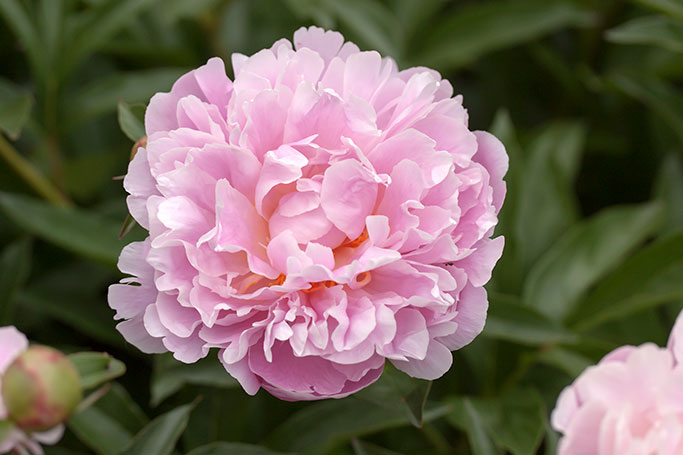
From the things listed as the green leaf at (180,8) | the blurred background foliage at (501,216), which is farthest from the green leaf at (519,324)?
the green leaf at (180,8)

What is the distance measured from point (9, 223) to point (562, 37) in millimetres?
890

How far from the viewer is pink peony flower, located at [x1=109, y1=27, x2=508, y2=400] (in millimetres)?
536

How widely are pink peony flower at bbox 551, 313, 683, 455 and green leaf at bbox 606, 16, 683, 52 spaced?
1.58 ft

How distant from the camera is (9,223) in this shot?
103cm

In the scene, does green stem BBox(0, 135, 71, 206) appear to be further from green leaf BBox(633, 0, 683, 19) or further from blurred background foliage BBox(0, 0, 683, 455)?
green leaf BBox(633, 0, 683, 19)

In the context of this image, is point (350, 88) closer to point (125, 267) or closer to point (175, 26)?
point (125, 267)

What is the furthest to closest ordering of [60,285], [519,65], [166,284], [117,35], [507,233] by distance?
1. [519,65]
2. [117,35]
3. [60,285]
4. [507,233]
5. [166,284]

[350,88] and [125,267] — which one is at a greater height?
[350,88]

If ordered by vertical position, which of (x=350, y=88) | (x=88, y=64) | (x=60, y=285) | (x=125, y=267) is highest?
(x=350, y=88)

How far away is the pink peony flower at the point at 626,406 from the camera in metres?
0.46

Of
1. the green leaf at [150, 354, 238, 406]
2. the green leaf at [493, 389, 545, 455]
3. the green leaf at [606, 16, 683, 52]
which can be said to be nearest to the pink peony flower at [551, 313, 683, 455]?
the green leaf at [493, 389, 545, 455]

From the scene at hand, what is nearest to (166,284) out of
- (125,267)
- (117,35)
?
(125,267)

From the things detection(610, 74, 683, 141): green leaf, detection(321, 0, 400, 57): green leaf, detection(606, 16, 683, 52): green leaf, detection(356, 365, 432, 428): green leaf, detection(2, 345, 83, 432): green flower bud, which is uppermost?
detection(606, 16, 683, 52): green leaf

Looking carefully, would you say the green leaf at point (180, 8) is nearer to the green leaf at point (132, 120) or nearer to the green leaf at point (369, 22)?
the green leaf at point (369, 22)
